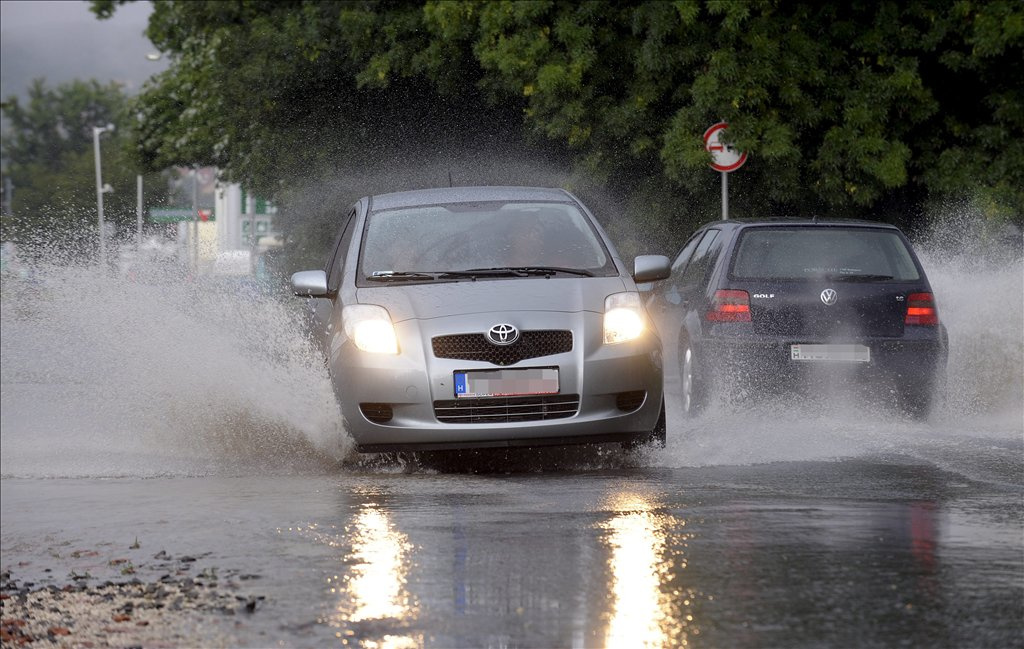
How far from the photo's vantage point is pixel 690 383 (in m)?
14.0

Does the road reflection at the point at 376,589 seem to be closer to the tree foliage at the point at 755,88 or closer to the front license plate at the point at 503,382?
the front license plate at the point at 503,382

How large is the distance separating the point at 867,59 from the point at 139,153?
2226 centimetres

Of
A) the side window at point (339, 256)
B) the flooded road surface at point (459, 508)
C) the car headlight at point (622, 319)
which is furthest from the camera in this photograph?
the side window at point (339, 256)

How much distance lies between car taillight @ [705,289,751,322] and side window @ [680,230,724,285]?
1.79ft

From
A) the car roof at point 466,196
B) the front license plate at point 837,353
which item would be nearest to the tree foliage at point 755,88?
the front license plate at point 837,353

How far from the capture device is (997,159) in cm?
2077

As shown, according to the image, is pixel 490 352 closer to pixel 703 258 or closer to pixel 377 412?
pixel 377 412

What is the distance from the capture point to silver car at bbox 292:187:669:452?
32.7ft

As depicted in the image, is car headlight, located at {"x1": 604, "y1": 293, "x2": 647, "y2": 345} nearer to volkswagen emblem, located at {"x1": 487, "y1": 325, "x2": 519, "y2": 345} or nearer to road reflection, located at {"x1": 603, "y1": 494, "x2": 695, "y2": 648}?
volkswagen emblem, located at {"x1": 487, "y1": 325, "x2": 519, "y2": 345}

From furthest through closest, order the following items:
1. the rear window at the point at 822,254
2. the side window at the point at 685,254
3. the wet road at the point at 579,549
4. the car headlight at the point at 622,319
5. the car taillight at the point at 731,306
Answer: the side window at the point at 685,254 < the rear window at the point at 822,254 < the car taillight at the point at 731,306 < the car headlight at the point at 622,319 < the wet road at the point at 579,549

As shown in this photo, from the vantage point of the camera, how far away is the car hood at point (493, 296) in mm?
10148

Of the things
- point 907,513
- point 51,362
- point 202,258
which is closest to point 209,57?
point 202,258

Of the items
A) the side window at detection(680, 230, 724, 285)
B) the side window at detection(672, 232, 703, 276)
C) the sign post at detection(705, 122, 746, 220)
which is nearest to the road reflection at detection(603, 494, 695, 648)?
the side window at detection(680, 230, 724, 285)

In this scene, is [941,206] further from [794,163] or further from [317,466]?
[317,466]
